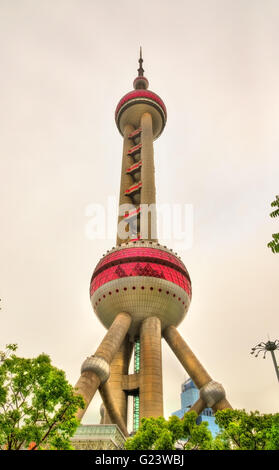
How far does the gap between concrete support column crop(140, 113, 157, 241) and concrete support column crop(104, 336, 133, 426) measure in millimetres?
15610

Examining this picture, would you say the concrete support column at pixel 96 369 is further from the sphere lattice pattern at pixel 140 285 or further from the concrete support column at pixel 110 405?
the sphere lattice pattern at pixel 140 285

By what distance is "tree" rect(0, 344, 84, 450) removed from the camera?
16261 millimetres

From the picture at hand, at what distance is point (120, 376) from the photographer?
46.5 meters

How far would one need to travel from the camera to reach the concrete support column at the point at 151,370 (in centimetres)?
4016

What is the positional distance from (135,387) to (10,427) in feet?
101

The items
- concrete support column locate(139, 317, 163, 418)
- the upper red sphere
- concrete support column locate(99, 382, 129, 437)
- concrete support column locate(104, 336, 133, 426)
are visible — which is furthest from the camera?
the upper red sphere

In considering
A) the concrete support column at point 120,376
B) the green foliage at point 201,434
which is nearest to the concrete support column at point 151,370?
the concrete support column at point 120,376

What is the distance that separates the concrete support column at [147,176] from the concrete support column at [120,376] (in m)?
15.6

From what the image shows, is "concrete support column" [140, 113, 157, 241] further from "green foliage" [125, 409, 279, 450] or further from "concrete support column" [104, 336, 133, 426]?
"green foliage" [125, 409, 279, 450]

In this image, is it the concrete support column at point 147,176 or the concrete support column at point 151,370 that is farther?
the concrete support column at point 147,176

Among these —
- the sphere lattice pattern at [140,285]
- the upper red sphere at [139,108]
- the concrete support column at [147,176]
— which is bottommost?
the sphere lattice pattern at [140,285]

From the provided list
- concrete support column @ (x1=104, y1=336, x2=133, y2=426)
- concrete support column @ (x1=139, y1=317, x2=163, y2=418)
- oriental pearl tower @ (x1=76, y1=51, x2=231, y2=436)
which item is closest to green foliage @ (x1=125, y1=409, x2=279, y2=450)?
oriental pearl tower @ (x1=76, y1=51, x2=231, y2=436)
